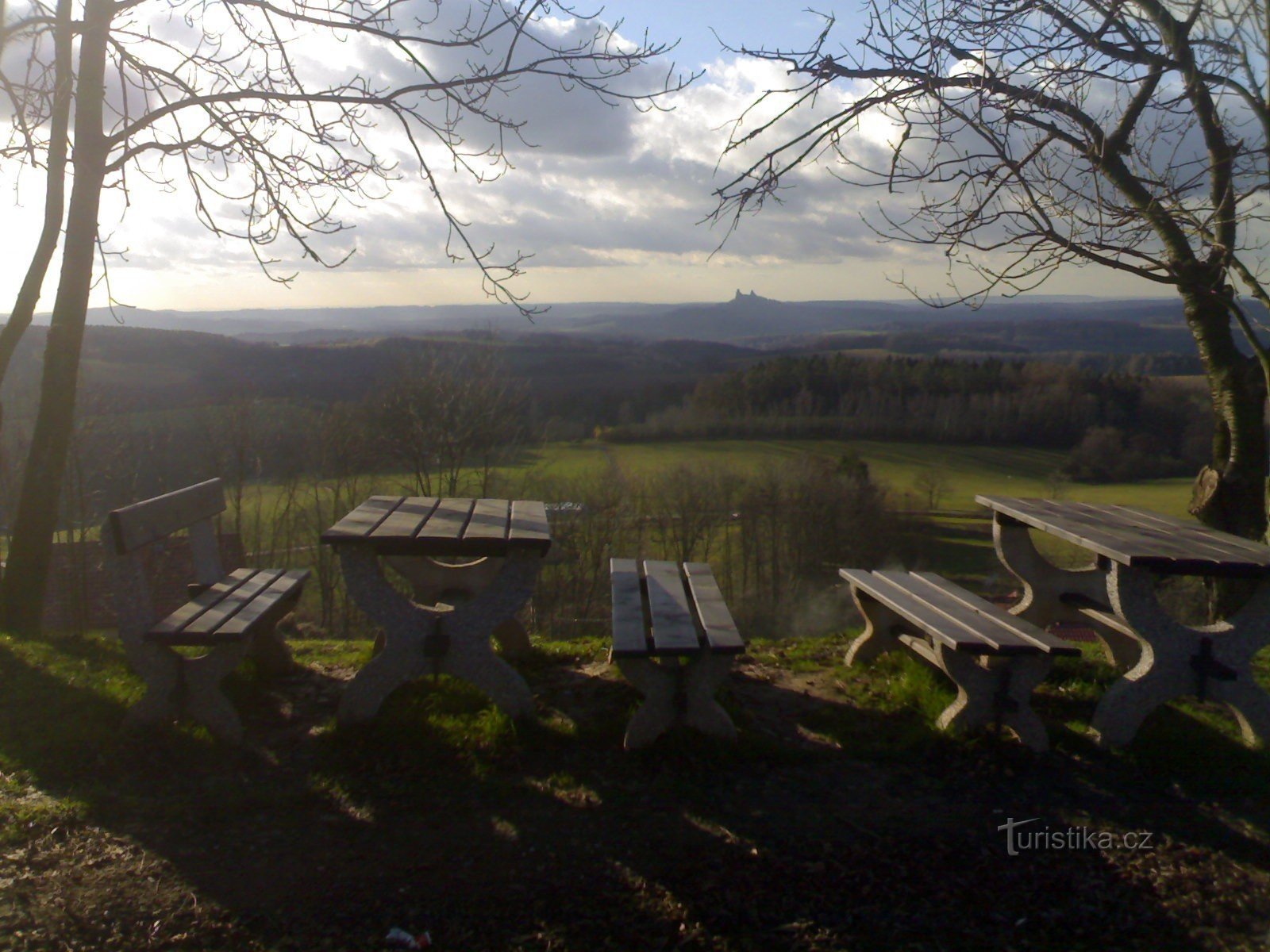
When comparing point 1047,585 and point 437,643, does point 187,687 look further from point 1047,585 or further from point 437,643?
point 1047,585

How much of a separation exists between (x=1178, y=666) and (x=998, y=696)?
81 centimetres

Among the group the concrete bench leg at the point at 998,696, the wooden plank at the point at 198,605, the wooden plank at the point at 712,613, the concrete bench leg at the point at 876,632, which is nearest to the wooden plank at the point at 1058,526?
the concrete bench leg at the point at 998,696

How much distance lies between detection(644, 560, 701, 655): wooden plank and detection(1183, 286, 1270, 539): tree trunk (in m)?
3.50

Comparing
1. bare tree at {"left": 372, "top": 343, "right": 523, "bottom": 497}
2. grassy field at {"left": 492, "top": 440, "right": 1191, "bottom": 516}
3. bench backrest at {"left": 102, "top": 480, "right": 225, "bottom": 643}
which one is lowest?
grassy field at {"left": 492, "top": 440, "right": 1191, "bottom": 516}

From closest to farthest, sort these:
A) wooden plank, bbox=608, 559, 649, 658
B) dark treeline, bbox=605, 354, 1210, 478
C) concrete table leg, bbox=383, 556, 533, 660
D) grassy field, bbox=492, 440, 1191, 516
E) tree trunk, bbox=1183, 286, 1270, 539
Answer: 1. wooden plank, bbox=608, 559, 649, 658
2. concrete table leg, bbox=383, 556, 533, 660
3. tree trunk, bbox=1183, 286, 1270, 539
4. dark treeline, bbox=605, 354, 1210, 478
5. grassy field, bbox=492, 440, 1191, 516

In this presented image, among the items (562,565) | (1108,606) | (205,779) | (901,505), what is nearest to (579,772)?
(205,779)

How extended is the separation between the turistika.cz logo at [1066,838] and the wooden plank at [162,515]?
3.47 m

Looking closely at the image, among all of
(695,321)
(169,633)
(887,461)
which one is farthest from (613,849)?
(695,321)

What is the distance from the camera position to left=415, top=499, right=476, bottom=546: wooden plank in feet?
12.0

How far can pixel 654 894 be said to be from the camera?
106 inches

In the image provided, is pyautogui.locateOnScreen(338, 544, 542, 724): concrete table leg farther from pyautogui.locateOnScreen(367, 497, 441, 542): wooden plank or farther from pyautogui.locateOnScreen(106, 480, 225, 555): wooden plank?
pyautogui.locateOnScreen(106, 480, 225, 555): wooden plank

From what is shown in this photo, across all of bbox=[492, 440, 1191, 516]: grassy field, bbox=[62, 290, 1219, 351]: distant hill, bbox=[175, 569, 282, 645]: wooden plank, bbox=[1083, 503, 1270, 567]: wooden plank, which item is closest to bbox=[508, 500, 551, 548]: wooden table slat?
bbox=[175, 569, 282, 645]: wooden plank

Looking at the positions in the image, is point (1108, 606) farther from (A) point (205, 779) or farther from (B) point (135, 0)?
(B) point (135, 0)

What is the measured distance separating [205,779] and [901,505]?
80.8 ft
